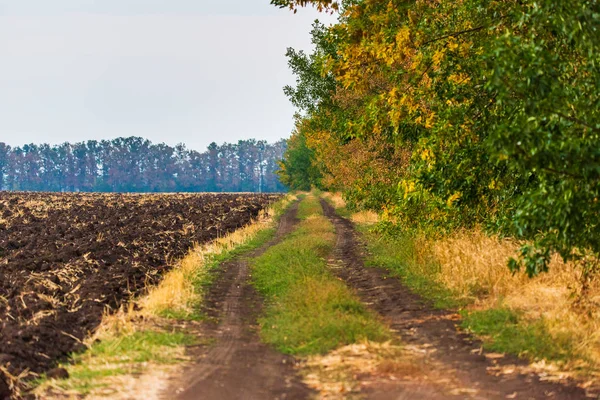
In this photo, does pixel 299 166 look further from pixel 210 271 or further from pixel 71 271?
pixel 71 271

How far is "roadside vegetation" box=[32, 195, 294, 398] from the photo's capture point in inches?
367

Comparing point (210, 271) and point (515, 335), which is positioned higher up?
point (210, 271)

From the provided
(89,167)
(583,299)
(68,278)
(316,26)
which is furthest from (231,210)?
(89,167)

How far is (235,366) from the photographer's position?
10.2 metres

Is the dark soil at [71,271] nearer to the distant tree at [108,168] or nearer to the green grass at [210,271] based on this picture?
the green grass at [210,271]

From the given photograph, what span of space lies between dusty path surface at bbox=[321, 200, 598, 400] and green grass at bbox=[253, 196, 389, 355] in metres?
0.65

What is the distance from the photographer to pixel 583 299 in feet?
39.5

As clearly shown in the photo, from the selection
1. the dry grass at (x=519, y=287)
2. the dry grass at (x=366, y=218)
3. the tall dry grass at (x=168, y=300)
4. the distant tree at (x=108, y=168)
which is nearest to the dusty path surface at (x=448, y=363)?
the dry grass at (x=519, y=287)

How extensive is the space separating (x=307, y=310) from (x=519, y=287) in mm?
4051

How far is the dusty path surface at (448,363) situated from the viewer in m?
9.00

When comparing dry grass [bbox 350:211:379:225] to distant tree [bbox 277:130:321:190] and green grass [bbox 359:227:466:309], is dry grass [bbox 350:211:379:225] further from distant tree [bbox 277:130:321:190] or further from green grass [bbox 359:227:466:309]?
distant tree [bbox 277:130:321:190]

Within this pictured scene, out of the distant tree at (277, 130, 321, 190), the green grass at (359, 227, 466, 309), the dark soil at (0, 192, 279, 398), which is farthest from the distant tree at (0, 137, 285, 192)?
the green grass at (359, 227, 466, 309)

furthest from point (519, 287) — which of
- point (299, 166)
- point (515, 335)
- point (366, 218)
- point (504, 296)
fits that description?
→ point (299, 166)

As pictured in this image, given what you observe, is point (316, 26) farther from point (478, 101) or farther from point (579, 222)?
point (579, 222)
